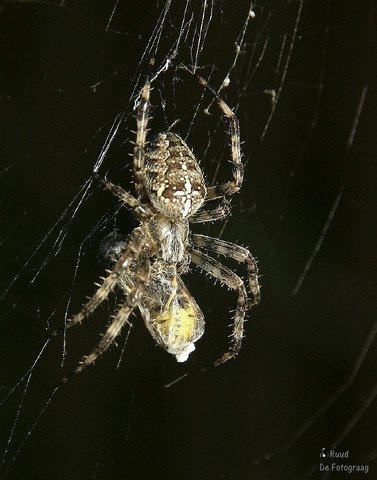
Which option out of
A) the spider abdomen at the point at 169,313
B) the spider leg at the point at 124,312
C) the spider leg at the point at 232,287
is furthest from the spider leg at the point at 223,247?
the spider leg at the point at 124,312

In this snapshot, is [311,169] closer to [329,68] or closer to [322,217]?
[322,217]

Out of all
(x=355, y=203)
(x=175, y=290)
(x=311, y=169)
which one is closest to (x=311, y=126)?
(x=311, y=169)

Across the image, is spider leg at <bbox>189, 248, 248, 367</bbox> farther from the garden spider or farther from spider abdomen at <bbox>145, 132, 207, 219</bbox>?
spider abdomen at <bbox>145, 132, 207, 219</bbox>

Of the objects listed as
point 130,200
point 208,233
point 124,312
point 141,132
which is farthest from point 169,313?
point 208,233

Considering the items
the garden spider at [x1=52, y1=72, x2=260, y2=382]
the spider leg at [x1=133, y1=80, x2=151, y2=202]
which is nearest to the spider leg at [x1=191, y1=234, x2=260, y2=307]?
the garden spider at [x1=52, y1=72, x2=260, y2=382]

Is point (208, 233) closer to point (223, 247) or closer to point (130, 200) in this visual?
point (223, 247)

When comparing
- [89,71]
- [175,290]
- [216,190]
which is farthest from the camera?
[89,71]
